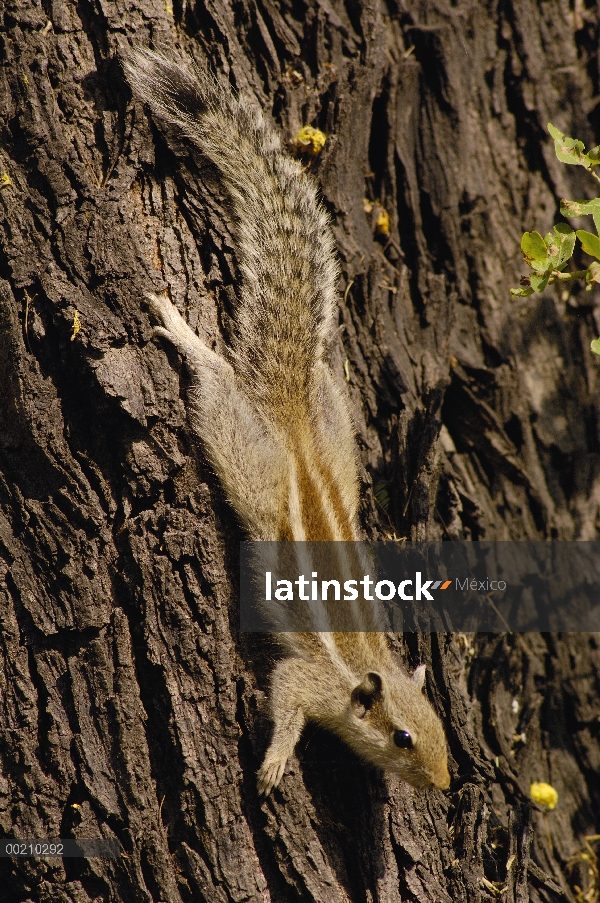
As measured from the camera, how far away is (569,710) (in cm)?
415

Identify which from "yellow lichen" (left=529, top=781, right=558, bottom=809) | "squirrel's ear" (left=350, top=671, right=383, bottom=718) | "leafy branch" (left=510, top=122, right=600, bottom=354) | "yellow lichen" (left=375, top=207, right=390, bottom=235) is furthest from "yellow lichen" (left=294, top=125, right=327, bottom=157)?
"yellow lichen" (left=529, top=781, right=558, bottom=809)

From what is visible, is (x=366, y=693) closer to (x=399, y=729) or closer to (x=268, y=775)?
(x=399, y=729)

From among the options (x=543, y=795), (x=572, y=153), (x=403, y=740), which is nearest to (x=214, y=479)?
(x=403, y=740)

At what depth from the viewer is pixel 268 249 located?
3.60 m

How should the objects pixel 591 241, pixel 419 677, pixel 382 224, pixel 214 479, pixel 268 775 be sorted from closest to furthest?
pixel 591 241, pixel 268 775, pixel 214 479, pixel 419 677, pixel 382 224

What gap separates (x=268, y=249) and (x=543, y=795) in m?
3.11

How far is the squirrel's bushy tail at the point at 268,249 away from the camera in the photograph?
3.48 meters

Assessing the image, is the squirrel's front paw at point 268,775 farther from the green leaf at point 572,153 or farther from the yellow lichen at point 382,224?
the yellow lichen at point 382,224

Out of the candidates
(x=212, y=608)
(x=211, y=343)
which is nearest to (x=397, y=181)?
(x=211, y=343)

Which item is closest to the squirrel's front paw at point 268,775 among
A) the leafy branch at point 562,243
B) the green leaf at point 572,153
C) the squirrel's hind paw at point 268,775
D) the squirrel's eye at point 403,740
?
the squirrel's hind paw at point 268,775

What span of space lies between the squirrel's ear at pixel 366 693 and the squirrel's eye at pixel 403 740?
0.18 m

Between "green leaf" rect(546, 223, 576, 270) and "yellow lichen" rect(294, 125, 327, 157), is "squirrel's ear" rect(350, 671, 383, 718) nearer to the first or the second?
"green leaf" rect(546, 223, 576, 270)

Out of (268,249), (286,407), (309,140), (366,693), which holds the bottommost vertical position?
(366,693)

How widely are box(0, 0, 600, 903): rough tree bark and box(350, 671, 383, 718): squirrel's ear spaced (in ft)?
0.65
